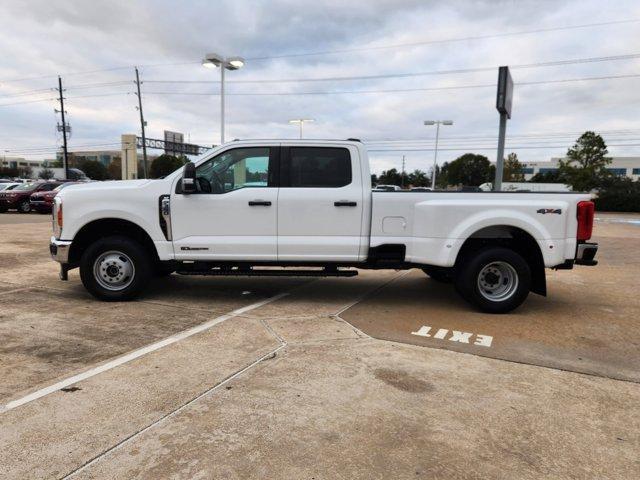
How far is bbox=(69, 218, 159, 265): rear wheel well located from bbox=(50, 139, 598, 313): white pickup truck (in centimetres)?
5

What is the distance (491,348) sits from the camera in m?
4.62

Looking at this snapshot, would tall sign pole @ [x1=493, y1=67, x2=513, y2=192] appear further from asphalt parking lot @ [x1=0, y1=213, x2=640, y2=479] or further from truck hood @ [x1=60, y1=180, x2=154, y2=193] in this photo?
truck hood @ [x1=60, y1=180, x2=154, y2=193]

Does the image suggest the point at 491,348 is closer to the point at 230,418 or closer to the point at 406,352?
the point at 406,352

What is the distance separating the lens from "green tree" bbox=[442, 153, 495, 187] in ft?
281

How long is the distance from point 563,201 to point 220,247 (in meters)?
4.20

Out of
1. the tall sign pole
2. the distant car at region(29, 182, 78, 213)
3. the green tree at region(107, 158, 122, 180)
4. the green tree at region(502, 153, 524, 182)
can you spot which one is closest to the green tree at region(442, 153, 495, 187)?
the green tree at region(502, 153, 524, 182)

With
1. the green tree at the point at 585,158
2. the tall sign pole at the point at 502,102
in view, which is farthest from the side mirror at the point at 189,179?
the green tree at the point at 585,158

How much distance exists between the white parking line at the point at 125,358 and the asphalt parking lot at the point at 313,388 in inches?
0.7

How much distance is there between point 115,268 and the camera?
19.8 ft

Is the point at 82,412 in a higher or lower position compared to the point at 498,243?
lower

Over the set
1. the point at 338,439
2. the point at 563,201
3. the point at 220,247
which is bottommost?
the point at 338,439

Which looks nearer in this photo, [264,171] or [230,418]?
[230,418]

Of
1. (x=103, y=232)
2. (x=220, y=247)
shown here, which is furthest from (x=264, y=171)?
(x=103, y=232)

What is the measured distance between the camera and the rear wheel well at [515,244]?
19.1 ft
